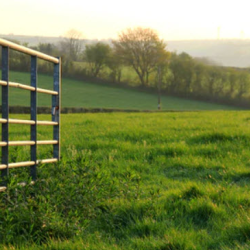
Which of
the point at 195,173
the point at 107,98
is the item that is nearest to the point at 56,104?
the point at 195,173

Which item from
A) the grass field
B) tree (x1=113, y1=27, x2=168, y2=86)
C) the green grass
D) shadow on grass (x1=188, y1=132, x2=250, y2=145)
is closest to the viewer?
the grass field

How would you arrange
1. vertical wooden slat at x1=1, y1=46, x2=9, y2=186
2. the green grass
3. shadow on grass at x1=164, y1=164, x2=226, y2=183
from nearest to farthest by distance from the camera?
1. vertical wooden slat at x1=1, y1=46, x2=9, y2=186
2. shadow on grass at x1=164, y1=164, x2=226, y2=183
3. the green grass

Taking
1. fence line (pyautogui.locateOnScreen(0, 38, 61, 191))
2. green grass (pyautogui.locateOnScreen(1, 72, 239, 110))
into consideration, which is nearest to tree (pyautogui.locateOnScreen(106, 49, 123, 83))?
green grass (pyautogui.locateOnScreen(1, 72, 239, 110))

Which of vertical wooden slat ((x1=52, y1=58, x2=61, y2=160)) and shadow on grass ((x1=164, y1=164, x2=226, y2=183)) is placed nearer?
vertical wooden slat ((x1=52, y1=58, x2=61, y2=160))

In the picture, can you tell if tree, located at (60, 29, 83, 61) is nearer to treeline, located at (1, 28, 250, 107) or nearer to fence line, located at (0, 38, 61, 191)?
treeline, located at (1, 28, 250, 107)

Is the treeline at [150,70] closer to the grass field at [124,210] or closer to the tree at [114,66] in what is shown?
the tree at [114,66]

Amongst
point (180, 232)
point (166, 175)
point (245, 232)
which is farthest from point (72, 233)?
point (166, 175)

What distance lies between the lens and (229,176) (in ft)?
22.8

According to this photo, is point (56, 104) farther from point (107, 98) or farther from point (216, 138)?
point (107, 98)

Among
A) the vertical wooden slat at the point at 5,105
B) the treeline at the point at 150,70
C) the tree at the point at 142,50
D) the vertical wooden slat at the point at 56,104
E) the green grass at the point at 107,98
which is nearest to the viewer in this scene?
the vertical wooden slat at the point at 5,105

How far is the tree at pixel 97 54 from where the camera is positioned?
66562 millimetres

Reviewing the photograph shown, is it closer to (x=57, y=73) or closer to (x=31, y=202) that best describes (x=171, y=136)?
(x=57, y=73)

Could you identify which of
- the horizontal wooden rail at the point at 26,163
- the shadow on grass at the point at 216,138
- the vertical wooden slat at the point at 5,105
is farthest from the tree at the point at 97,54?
the vertical wooden slat at the point at 5,105

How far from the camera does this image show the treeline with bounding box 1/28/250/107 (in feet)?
216
